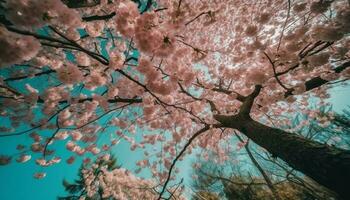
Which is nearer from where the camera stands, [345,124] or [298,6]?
[298,6]

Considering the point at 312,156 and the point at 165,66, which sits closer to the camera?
the point at 312,156

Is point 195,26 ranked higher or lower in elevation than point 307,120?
higher

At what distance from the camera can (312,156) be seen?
3.05 meters

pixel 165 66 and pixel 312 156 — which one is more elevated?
pixel 165 66

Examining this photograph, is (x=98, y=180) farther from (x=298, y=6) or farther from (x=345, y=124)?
(x=298, y=6)

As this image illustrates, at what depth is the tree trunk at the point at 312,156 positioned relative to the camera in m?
2.64

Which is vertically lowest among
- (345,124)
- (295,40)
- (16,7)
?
(16,7)

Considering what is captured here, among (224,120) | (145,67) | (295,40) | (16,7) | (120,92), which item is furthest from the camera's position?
(224,120)

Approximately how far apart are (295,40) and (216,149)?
6062 mm

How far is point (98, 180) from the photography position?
25.2m

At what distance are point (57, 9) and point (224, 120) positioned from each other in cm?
410

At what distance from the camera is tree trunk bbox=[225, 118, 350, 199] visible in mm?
2639

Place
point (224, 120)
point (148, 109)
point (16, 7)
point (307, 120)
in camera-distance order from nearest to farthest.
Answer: point (16, 7) < point (148, 109) < point (224, 120) < point (307, 120)

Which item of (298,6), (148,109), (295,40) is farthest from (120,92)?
(298,6)
